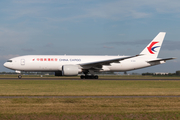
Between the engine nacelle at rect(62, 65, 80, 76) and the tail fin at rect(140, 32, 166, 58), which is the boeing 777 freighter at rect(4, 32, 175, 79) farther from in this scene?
the tail fin at rect(140, 32, 166, 58)

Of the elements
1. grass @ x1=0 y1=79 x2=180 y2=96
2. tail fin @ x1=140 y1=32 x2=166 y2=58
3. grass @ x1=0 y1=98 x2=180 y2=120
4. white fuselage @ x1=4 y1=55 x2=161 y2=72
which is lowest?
grass @ x1=0 y1=98 x2=180 y2=120

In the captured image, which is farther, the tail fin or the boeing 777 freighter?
the tail fin

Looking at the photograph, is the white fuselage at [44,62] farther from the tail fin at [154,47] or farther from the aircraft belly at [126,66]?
the tail fin at [154,47]

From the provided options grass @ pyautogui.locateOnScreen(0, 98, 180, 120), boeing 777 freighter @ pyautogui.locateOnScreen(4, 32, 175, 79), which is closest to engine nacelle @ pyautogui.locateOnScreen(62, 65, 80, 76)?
boeing 777 freighter @ pyautogui.locateOnScreen(4, 32, 175, 79)

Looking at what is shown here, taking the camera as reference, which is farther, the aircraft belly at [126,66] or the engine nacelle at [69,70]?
the aircraft belly at [126,66]

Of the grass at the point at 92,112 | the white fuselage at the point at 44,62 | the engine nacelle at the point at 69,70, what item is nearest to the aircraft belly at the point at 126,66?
the white fuselage at the point at 44,62

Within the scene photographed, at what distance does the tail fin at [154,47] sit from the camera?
45312 mm

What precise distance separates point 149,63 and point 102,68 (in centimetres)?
948

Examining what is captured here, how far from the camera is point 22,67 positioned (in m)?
39.7

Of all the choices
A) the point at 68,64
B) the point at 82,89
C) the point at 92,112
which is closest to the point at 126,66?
the point at 68,64

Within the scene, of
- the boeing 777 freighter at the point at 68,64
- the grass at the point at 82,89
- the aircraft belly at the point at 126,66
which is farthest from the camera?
the aircraft belly at the point at 126,66

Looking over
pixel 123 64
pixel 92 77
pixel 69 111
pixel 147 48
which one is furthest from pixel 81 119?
pixel 147 48

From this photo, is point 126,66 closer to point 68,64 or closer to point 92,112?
point 68,64

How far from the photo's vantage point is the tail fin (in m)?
45.3
